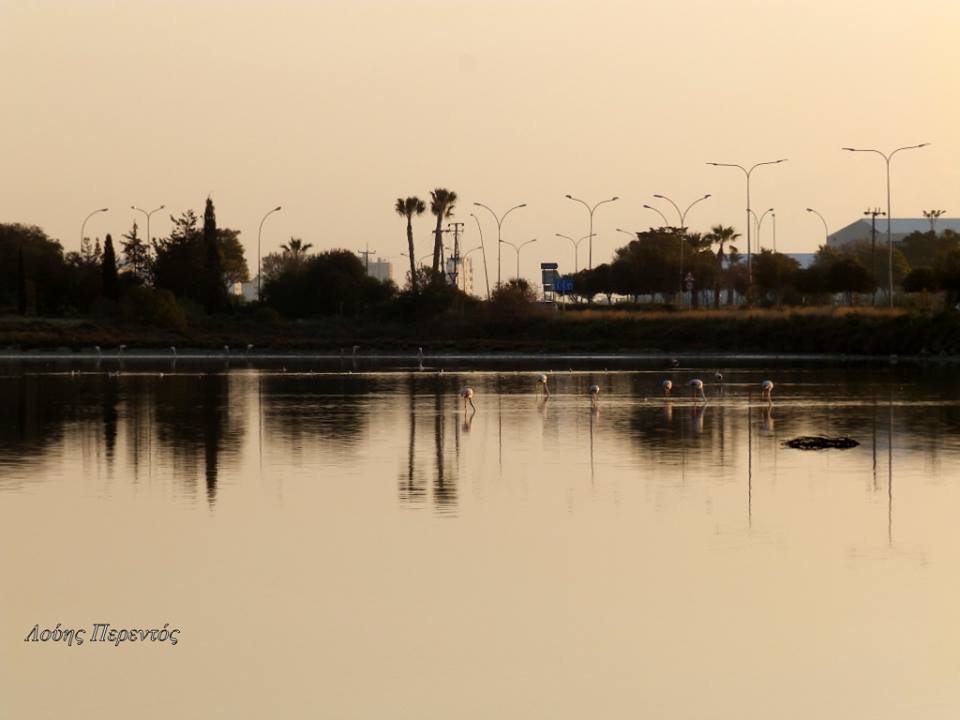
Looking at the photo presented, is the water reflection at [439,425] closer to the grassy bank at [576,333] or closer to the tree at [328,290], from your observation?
the grassy bank at [576,333]

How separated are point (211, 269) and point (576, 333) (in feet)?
106

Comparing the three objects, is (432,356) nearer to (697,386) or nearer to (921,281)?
(921,281)

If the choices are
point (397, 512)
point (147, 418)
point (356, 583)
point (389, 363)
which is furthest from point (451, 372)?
point (356, 583)

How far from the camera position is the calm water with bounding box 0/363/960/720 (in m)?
10.7

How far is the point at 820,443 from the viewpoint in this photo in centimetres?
2781

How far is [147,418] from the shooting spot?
34.6 m

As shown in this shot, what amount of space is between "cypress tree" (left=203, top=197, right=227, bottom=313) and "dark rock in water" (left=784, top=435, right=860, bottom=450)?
89410 mm

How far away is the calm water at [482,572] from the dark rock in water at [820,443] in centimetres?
51

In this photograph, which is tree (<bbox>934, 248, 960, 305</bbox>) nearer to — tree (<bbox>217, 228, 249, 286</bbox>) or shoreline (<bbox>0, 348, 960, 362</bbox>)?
shoreline (<bbox>0, 348, 960, 362</bbox>)

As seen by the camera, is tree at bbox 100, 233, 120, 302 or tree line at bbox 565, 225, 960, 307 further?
tree at bbox 100, 233, 120, 302

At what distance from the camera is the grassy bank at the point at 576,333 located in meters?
79.4

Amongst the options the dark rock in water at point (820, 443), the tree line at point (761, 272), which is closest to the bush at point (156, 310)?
the tree line at point (761, 272)

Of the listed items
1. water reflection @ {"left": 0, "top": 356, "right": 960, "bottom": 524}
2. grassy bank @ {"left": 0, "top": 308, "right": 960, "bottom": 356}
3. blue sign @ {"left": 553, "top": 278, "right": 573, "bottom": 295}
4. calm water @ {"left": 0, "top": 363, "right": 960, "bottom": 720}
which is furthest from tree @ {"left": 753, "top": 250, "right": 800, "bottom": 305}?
calm water @ {"left": 0, "top": 363, "right": 960, "bottom": 720}

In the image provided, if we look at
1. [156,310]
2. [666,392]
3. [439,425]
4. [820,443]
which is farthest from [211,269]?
[820,443]
